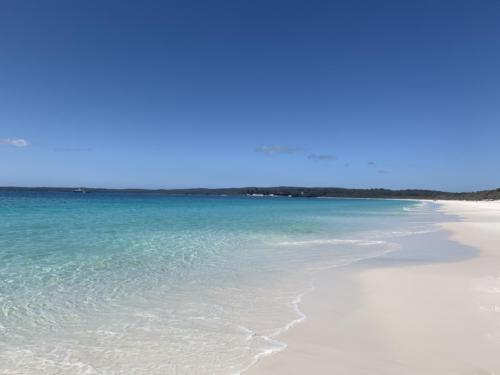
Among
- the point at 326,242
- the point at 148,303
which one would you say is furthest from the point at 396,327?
the point at 326,242

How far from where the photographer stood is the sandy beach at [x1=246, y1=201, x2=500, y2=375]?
11.6ft

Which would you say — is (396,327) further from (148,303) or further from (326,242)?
(326,242)

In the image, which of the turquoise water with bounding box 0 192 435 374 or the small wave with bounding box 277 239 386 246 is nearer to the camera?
the turquoise water with bounding box 0 192 435 374

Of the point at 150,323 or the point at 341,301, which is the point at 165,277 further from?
the point at 341,301

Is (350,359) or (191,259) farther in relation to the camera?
(191,259)

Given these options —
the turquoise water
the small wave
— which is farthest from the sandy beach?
the small wave

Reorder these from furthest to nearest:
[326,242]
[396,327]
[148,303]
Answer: [326,242], [148,303], [396,327]

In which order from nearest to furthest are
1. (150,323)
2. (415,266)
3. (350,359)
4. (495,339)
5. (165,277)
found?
(350,359) < (495,339) < (150,323) < (165,277) < (415,266)

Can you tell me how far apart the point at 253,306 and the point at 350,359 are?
2064mm

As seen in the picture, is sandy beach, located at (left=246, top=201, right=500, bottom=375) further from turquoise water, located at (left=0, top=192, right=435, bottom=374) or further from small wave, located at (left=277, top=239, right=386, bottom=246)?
small wave, located at (left=277, top=239, right=386, bottom=246)

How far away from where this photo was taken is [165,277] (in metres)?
7.36

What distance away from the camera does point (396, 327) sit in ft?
14.8

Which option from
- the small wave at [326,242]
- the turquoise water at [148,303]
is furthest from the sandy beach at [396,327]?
the small wave at [326,242]

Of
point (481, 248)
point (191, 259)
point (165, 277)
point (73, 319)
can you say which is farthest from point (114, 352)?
point (481, 248)
